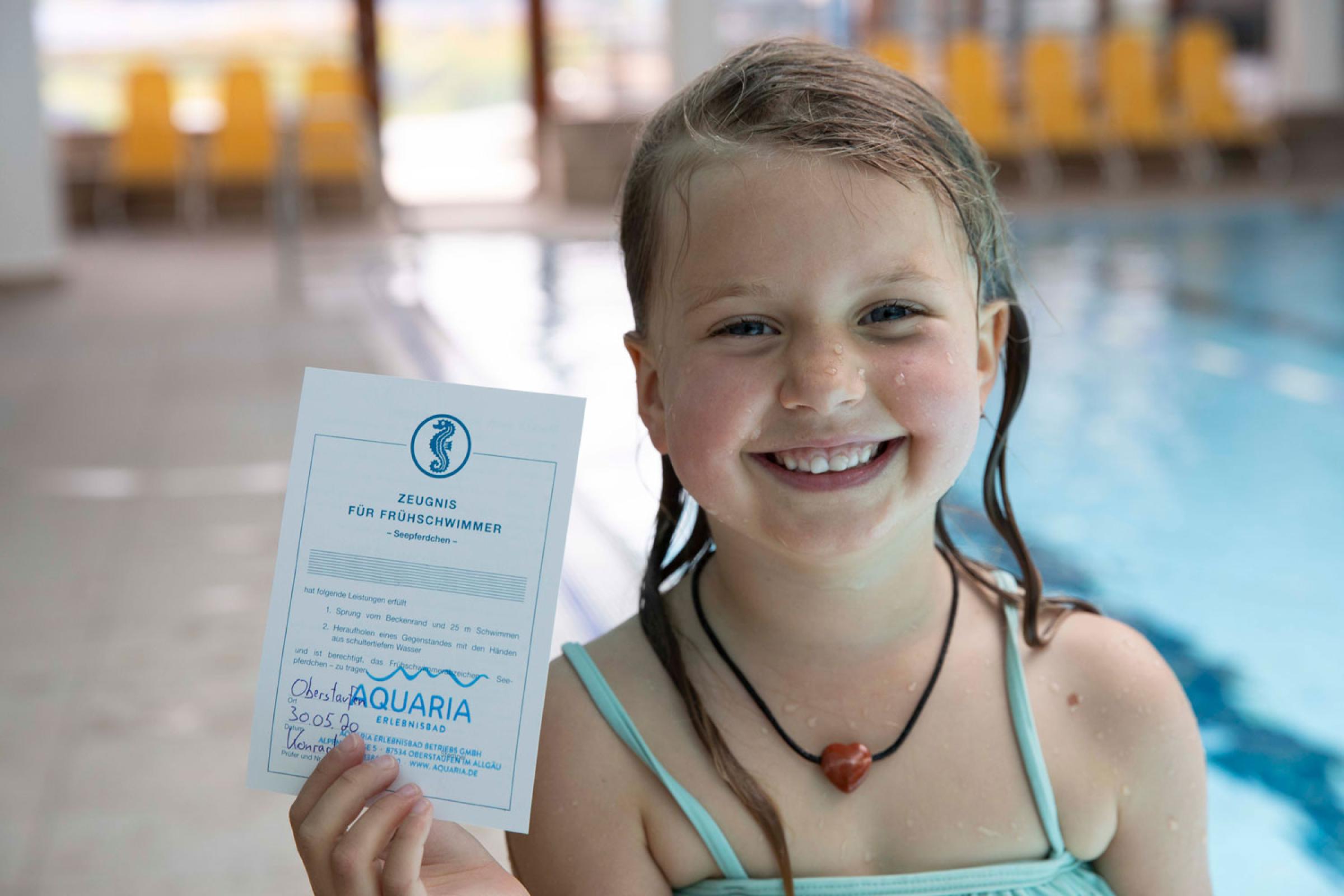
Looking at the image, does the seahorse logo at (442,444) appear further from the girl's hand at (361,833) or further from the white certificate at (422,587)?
the girl's hand at (361,833)

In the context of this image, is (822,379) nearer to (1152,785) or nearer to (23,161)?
(1152,785)

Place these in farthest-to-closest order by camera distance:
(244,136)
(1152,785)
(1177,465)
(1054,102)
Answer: (1054,102)
(244,136)
(1177,465)
(1152,785)

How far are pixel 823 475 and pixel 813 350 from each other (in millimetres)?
90

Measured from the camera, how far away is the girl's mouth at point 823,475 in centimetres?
96

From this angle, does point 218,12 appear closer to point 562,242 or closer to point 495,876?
point 562,242

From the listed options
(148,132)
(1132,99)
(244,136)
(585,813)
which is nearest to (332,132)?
(244,136)

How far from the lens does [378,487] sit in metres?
0.88

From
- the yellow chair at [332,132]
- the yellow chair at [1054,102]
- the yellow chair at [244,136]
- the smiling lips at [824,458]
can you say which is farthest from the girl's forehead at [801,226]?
the yellow chair at [1054,102]

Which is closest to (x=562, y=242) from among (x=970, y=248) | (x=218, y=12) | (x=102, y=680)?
(x=218, y=12)

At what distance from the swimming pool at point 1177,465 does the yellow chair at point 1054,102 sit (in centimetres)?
325

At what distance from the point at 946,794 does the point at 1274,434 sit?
4226 millimetres

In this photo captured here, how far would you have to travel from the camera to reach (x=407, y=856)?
2.71 ft

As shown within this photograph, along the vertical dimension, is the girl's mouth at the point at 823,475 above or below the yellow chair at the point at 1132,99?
below

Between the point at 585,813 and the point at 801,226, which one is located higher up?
the point at 801,226
